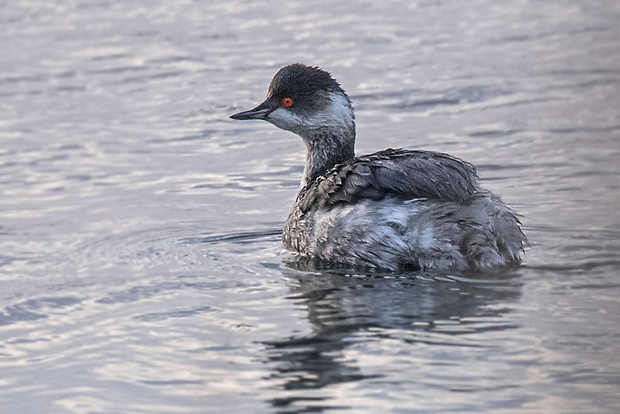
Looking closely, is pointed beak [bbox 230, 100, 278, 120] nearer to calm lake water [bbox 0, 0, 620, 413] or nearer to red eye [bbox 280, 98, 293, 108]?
red eye [bbox 280, 98, 293, 108]

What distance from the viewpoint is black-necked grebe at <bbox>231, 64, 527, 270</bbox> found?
665 cm

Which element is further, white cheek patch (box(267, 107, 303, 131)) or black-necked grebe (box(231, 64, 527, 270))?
white cheek patch (box(267, 107, 303, 131))

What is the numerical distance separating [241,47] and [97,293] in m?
7.20

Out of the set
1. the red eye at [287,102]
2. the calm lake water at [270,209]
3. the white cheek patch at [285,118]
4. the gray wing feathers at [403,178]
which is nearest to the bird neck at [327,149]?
the white cheek patch at [285,118]

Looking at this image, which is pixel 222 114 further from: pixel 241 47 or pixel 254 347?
pixel 254 347

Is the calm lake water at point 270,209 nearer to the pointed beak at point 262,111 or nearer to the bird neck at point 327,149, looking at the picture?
the bird neck at point 327,149

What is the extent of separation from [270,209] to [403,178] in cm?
192

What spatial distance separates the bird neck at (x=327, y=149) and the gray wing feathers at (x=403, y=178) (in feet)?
2.49

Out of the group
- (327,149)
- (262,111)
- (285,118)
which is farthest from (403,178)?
(262,111)

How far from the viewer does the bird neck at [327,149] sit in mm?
7844

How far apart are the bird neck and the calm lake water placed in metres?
0.50

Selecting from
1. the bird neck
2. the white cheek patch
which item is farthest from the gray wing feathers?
the white cheek patch

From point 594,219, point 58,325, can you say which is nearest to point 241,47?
point 594,219

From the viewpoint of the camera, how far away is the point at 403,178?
6715mm
